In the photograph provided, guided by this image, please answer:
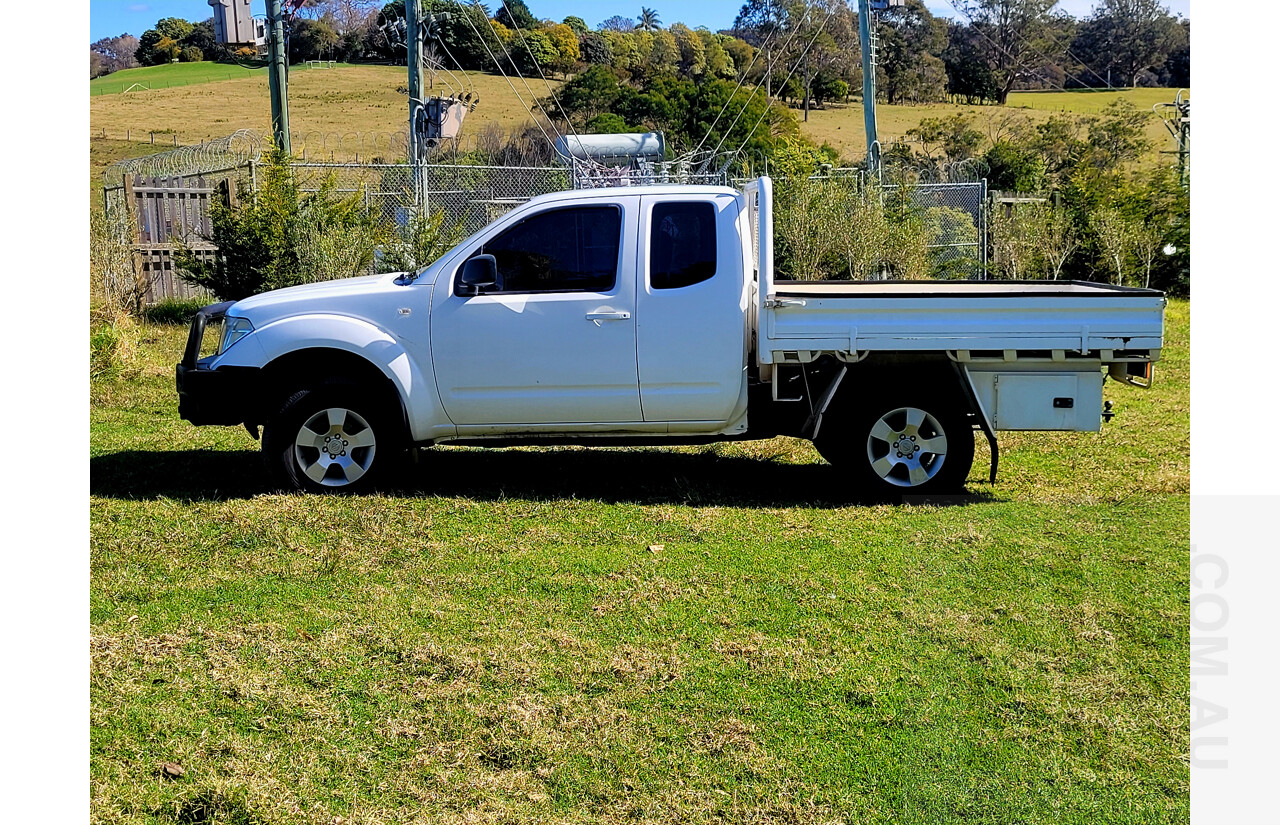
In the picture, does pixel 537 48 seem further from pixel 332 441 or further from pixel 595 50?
pixel 332 441

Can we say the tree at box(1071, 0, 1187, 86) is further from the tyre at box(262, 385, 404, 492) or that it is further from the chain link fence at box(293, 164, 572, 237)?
the tyre at box(262, 385, 404, 492)

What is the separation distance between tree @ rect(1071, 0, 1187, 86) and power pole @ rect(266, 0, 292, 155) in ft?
85.1

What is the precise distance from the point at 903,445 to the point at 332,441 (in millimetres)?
3686

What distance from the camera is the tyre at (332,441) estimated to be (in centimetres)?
763

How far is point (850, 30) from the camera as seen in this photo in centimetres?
5238

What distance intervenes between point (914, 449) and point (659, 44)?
42.4 m

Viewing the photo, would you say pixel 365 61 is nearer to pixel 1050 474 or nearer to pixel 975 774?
pixel 1050 474

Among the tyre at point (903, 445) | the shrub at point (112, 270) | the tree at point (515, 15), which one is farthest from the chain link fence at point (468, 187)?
the tree at point (515, 15)

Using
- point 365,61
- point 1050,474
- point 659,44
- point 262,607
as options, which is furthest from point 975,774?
point 365,61

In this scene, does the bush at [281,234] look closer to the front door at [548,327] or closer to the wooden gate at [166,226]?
the wooden gate at [166,226]

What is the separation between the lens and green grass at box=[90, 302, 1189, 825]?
3.86 metres

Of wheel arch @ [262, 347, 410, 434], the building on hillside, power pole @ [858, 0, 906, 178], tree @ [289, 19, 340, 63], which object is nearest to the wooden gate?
the building on hillside

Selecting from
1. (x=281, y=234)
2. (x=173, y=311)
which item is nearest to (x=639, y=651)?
(x=281, y=234)

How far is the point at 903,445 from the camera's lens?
25.2 feet
